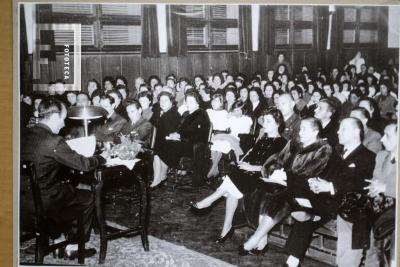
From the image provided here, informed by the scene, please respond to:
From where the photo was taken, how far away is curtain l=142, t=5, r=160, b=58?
9.02ft

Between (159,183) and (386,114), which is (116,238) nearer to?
(159,183)

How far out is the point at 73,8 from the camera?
278cm

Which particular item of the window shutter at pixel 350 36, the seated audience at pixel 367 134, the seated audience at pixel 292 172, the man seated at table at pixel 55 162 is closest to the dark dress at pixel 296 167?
the seated audience at pixel 292 172

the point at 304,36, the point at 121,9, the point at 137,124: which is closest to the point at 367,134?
the point at 304,36

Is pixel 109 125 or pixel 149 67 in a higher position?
pixel 149 67

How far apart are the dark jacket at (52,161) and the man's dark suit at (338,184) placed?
1.26m

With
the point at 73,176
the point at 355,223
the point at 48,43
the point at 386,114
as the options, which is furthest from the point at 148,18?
the point at 355,223

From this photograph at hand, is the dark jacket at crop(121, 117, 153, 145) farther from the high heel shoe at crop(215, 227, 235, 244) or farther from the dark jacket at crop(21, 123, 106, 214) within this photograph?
the high heel shoe at crop(215, 227, 235, 244)

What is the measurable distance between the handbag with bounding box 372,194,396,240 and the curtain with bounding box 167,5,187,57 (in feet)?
4.72

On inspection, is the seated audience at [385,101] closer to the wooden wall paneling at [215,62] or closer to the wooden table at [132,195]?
the wooden wall paneling at [215,62]

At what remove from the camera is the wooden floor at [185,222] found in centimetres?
277

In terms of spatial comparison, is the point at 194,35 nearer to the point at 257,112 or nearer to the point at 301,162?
the point at 257,112

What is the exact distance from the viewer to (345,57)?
2.68m

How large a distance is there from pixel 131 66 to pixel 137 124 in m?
Result: 0.35
